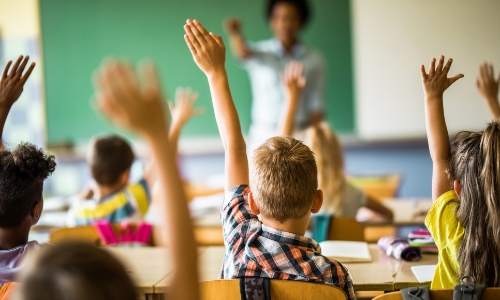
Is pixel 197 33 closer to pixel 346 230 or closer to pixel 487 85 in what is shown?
pixel 346 230

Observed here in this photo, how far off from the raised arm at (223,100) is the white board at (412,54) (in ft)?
12.7

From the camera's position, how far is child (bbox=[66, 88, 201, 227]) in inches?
128

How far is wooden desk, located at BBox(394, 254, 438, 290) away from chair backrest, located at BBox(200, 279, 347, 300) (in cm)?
50

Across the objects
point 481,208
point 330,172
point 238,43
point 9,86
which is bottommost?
point 481,208

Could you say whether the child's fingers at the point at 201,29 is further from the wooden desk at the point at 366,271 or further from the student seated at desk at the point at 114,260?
the student seated at desk at the point at 114,260

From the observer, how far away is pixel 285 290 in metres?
1.58

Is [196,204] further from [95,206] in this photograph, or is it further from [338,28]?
[338,28]

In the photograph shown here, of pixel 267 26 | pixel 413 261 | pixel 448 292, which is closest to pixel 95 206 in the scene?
pixel 413 261

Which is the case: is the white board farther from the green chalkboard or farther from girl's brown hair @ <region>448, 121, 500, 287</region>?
girl's brown hair @ <region>448, 121, 500, 287</region>

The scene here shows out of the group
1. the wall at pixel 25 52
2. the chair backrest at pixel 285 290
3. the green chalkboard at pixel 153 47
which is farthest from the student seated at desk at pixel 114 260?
the wall at pixel 25 52

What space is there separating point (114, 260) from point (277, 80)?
180 inches

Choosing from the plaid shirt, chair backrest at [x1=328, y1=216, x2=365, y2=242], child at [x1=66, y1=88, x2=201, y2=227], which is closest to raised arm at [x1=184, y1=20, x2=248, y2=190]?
the plaid shirt

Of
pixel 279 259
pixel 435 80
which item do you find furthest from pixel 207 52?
pixel 435 80

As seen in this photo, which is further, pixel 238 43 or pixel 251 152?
pixel 238 43
